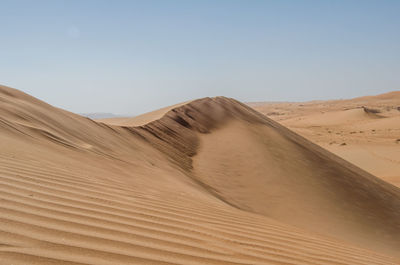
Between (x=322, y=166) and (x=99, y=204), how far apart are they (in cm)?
829

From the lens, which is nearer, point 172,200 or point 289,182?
point 172,200

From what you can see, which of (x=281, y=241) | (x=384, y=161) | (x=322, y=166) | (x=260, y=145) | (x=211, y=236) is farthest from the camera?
(x=384, y=161)

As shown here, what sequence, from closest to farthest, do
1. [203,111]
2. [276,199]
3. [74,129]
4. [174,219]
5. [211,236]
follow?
[211,236] < [174,219] < [74,129] < [276,199] < [203,111]

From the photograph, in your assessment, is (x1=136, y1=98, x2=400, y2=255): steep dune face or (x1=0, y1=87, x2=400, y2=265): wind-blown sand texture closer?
(x1=0, y1=87, x2=400, y2=265): wind-blown sand texture

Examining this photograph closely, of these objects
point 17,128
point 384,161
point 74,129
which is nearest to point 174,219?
point 17,128

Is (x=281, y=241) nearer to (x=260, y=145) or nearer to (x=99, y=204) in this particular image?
(x=99, y=204)

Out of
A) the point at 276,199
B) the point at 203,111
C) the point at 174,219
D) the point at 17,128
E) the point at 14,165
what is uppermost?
the point at 203,111

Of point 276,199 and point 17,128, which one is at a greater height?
point 17,128

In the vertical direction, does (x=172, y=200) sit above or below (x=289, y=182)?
above

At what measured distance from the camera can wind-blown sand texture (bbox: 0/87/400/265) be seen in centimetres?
201

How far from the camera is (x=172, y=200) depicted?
3449 mm

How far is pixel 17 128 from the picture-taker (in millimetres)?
4652

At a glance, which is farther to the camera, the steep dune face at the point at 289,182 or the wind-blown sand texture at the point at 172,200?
the steep dune face at the point at 289,182

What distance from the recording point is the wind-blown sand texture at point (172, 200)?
2010mm
